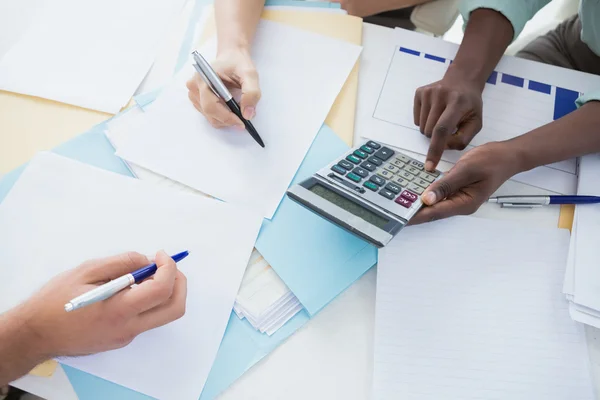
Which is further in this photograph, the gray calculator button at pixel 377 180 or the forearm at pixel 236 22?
the forearm at pixel 236 22

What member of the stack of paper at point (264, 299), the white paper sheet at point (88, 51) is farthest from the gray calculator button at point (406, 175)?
the white paper sheet at point (88, 51)

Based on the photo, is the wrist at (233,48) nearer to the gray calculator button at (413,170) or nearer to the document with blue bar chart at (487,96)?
the document with blue bar chart at (487,96)

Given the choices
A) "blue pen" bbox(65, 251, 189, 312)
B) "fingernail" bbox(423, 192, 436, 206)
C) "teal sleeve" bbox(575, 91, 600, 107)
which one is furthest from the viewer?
"teal sleeve" bbox(575, 91, 600, 107)

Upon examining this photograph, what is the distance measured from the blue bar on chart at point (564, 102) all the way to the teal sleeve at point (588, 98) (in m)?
0.02

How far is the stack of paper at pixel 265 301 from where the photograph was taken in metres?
0.49

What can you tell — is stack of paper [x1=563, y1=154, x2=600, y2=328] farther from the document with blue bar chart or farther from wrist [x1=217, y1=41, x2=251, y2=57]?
wrist [x1=217, y1=41, x2=251, y2=57]

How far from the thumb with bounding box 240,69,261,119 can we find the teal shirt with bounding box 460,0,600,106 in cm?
39

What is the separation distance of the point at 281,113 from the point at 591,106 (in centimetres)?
44

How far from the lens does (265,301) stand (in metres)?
0.50

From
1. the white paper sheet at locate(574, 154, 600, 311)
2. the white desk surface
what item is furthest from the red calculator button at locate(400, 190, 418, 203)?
the white paper sheet at locate(574, 154, 600, 311)

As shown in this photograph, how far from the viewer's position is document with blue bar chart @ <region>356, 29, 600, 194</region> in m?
0.64

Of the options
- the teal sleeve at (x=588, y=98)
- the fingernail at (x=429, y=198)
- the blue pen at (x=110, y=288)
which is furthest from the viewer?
the teal sleeve at (x=588, y=98)

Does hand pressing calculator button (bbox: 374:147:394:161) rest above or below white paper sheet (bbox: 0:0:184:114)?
below

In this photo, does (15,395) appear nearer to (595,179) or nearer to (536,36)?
(595,179)
